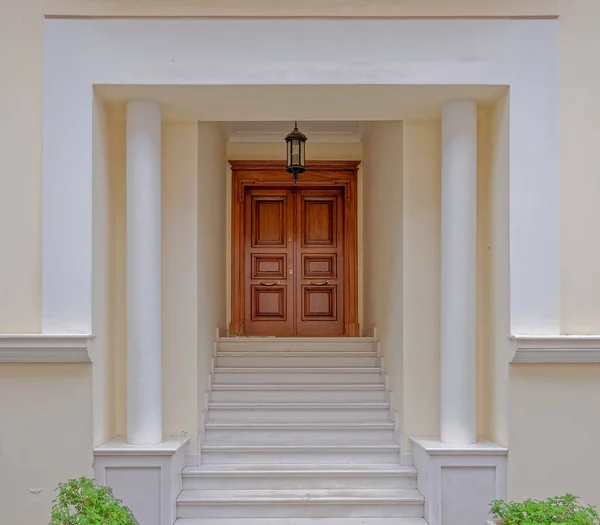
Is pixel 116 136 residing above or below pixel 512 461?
above

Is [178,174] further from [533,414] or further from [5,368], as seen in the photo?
[533,414]

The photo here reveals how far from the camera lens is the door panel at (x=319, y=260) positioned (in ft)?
28.4

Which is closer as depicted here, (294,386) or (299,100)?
(299,100)

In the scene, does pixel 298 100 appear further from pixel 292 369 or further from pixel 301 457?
pixel 301 457

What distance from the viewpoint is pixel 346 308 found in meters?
8.59

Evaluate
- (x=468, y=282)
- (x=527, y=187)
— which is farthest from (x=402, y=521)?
(x=527, y=187)

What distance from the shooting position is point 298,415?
5961mm

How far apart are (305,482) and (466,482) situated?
4.10ft

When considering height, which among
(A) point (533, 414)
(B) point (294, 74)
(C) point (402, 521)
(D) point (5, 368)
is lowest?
(C) point (402, 521)

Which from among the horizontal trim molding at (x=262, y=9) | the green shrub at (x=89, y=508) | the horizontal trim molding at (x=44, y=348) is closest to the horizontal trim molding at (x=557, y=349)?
the horizontal trim molding at (x=262, y=9)

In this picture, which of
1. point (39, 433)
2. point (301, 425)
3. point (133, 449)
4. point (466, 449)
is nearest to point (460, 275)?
point (466, 449)

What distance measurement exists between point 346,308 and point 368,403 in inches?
104

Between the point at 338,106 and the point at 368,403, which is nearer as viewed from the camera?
the point at 338,106

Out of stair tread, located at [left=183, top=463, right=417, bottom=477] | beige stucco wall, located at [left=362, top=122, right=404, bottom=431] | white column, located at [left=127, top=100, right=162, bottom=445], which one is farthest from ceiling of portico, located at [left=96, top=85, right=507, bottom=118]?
stair tread, located at [left=183, top=463, right=417, bottom=477]
